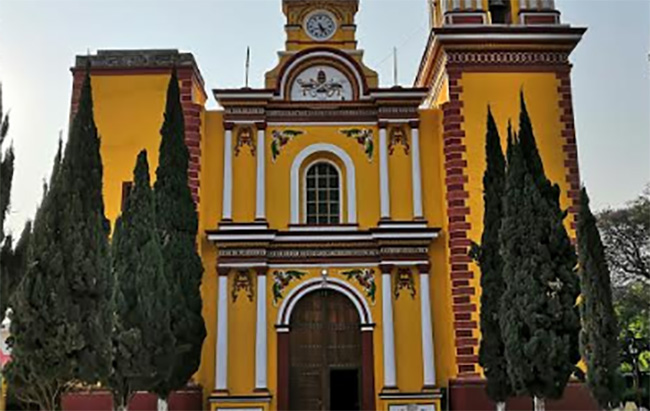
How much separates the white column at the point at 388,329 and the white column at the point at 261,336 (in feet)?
8.38

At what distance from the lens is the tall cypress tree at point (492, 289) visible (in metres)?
15.5

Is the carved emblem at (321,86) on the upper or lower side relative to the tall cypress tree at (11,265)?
upper

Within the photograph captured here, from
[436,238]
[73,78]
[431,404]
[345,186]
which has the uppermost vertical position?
[73,78]

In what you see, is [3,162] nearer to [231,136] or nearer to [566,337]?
[231,136]

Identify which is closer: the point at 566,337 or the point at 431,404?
the point at 566,337

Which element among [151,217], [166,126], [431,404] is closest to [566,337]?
[431,404]

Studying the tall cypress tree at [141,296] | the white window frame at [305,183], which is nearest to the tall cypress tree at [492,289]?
the white window frame at [305,183]

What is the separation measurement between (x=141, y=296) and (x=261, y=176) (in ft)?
16.4

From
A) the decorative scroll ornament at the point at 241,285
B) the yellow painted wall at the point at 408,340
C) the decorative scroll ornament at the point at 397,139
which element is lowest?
the yellow painted wall at the point at 408,340

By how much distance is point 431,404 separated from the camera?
56.1 feet

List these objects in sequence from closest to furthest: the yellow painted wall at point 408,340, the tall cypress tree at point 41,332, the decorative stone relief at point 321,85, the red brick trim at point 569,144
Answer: the tall cypress tree at point 41,332 < the yellow painted wall at point 408,340 < the red brick trim at point 569,144 < the decorative stone relief at point 321,85

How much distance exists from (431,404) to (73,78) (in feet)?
35.4

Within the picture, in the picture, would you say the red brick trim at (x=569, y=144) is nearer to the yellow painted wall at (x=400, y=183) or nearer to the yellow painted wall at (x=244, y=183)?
the yellow painted wall at (x=400, y=183)

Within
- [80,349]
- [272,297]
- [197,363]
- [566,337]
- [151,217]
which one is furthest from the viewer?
[272,297]
